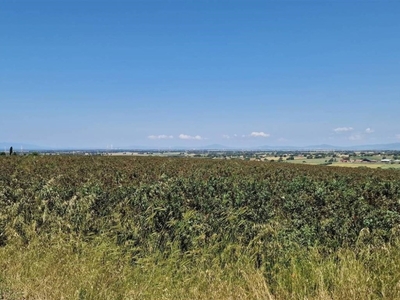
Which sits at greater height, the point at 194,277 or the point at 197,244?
the point at 197,244

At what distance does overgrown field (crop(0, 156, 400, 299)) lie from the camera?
5.11 metres

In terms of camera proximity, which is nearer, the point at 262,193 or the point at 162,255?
the point at 162,255

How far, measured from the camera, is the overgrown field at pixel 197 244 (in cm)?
511

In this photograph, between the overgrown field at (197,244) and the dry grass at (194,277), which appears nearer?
the dry grass at (194,277)

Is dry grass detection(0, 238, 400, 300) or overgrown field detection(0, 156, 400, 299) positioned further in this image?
overgrown field detection(0, 156, 400, 299)

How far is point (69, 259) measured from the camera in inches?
250

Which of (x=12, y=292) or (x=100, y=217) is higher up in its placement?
(x=100, y=217)

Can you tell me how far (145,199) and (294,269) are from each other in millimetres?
3724

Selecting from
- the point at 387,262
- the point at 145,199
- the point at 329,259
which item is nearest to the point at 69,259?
the point at 145,199

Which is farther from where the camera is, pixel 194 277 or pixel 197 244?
pixel 197 244

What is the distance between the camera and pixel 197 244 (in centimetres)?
627

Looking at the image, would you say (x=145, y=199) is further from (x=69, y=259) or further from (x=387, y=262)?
(x=387, y=262)

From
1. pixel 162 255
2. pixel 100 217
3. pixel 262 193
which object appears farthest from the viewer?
pixel 262 193

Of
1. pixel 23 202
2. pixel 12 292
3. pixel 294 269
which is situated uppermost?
pixel 23 202
